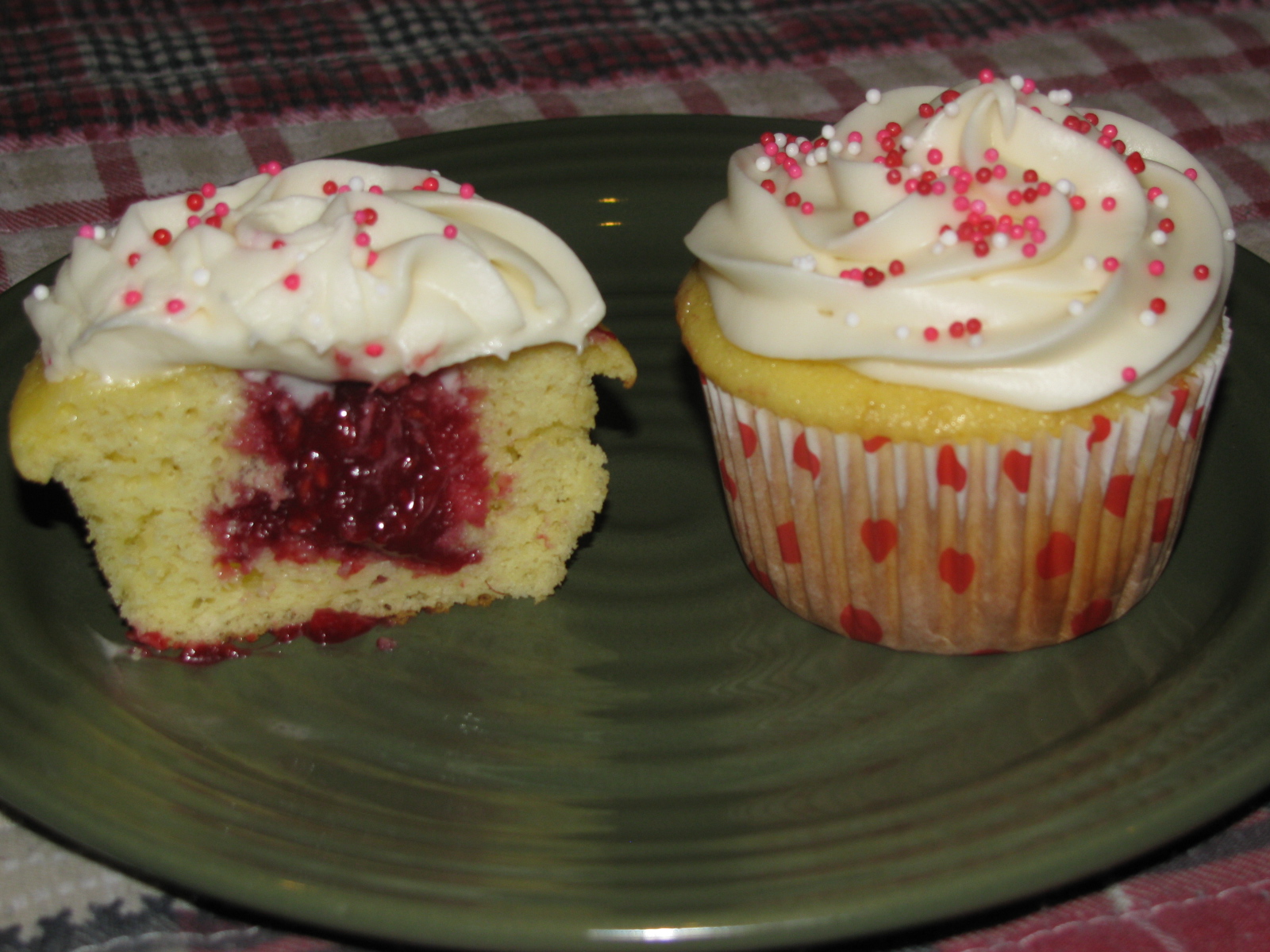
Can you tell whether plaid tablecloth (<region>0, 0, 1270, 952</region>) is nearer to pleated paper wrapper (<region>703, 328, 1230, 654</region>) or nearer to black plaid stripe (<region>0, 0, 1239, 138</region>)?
black plaid stripe (<region>0, 0, 1239, 138</region>)

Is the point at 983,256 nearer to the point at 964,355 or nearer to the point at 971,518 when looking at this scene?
the point at 964,355

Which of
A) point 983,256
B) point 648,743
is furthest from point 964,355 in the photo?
point 648,743

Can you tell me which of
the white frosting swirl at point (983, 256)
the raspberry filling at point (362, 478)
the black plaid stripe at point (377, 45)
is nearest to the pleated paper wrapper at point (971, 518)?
the white frosting swirl at point (983, 256)

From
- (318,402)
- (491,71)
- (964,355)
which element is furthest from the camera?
(491,71)

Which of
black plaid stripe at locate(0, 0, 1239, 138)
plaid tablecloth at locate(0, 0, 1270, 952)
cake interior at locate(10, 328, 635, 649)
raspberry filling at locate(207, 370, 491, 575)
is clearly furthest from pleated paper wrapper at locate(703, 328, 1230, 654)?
black plaid stripe at locate(0, 0, 1239, 138)

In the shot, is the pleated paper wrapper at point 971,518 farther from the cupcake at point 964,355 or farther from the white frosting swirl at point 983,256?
the white frosting swirl at point 983,256

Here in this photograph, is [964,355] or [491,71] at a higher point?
[964,355]

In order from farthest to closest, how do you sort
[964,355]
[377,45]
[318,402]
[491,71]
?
[377,45] < [491,71] < [318,402] < [964,355]
